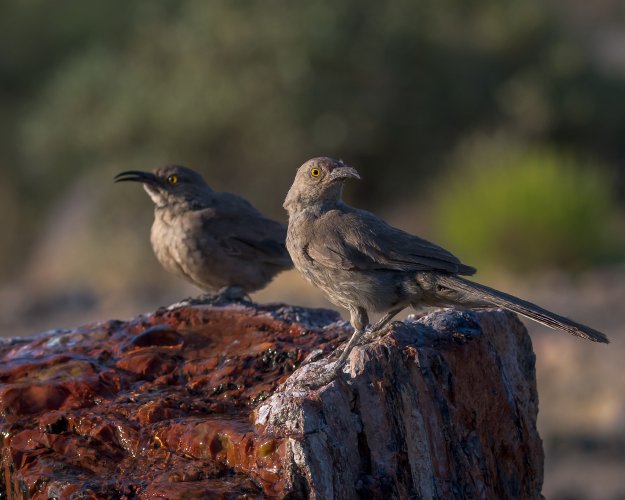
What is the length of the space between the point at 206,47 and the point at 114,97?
279 cm

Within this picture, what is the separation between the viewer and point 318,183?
5.78 meters

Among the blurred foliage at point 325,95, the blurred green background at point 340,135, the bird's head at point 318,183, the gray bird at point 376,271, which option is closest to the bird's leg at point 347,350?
the gray bird at point 376,271

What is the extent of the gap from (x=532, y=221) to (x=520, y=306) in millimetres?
12109

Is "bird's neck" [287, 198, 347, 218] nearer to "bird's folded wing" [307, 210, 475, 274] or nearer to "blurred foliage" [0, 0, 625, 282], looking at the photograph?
"bird's folded wing" [307, 210, 475, 274]

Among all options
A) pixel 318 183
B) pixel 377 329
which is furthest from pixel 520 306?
pixel 318 183

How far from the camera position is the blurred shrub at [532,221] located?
16.4 metres

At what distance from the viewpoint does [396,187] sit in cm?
2130

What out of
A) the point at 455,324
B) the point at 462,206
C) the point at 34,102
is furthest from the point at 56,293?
the point at 455,324

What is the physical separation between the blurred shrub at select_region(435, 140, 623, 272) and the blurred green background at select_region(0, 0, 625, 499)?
0.03 metres

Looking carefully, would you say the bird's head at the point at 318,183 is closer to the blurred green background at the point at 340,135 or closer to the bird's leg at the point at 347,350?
the bird's leg at the point at 347,350

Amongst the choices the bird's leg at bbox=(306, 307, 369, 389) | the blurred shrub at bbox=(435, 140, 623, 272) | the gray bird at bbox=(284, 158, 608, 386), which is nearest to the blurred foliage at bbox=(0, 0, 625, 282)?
the blurred shrub at bbox=(435, 140, 623, 272)

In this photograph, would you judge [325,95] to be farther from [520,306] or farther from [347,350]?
[347,350]

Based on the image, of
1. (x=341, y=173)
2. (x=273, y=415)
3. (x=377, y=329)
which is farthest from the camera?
(x=341, y=173)

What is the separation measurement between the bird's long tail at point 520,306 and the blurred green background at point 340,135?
33.4 ft
